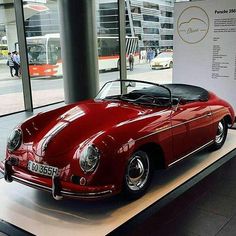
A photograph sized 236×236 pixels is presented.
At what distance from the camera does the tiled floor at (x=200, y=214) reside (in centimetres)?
223

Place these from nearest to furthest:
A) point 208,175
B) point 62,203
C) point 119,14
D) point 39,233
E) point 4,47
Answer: point 39,233
point 62,203
point 208,175
point 4,47
point 119,14

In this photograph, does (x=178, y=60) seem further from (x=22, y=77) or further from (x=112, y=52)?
(x=22, y=77)

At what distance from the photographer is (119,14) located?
7.39m

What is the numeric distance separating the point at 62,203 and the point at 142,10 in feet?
19.7

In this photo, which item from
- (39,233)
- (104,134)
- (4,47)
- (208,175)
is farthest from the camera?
(4,47)

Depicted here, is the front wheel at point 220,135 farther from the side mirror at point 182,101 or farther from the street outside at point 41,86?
the street outside at point 41,86

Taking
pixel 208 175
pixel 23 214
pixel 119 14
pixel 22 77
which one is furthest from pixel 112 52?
pixel 23 214

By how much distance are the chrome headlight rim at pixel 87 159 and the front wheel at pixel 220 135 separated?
6.42ft

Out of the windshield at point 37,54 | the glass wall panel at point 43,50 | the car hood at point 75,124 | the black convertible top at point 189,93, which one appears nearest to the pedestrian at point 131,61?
the glass wall panel at point 43,50

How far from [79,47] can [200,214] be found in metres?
3.96

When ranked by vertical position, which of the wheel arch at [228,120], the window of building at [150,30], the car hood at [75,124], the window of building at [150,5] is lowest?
the wheel arch at [228,120]

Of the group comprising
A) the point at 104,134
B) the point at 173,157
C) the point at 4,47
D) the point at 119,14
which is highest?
the point at 119,14

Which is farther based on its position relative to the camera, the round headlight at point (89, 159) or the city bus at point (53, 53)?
the city bus at point (53, 53)

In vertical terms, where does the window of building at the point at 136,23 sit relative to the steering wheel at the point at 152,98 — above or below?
above
